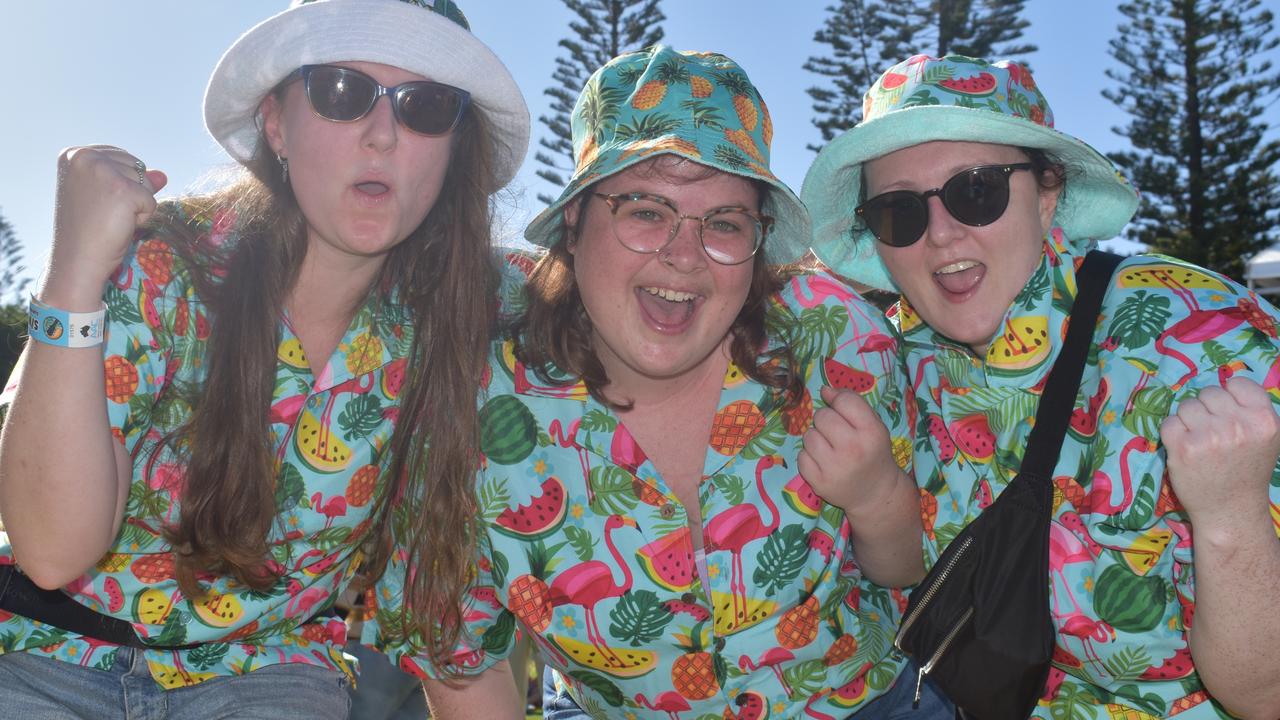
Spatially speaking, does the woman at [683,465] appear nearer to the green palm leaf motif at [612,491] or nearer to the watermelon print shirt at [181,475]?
the green palm leaf motif at [612,491]

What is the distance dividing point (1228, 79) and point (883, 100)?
96.8 feet

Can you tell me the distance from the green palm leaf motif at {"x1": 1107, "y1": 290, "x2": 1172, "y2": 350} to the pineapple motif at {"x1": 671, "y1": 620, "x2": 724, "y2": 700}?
51.3 inches

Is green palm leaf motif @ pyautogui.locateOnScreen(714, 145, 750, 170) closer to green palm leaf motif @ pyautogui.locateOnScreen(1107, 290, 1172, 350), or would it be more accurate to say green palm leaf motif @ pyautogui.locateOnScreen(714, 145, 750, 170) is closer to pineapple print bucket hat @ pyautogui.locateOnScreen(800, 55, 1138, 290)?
pineapple print bucket hat @ pyautogui.locateOnScreen(800, 55, 1138, 290)

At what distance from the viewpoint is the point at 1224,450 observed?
203 cm

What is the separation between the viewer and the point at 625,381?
2.99 meters

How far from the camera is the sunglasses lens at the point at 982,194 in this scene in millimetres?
2650

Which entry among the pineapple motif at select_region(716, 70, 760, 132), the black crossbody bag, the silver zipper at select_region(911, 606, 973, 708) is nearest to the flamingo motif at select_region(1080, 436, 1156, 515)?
the black crossbody bag

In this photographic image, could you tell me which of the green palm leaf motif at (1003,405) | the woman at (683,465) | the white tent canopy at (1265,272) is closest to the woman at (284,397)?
the woman at (683,465)

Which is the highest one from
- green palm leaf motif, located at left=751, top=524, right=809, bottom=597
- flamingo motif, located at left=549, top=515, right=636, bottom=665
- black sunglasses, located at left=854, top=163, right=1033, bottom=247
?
black sunglasses, located at left=854, top=163, right=1033, bottom=247

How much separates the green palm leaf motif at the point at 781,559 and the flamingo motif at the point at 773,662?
164 millimetres

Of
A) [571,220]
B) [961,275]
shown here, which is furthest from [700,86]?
[961,275]

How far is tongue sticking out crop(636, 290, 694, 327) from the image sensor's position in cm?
276

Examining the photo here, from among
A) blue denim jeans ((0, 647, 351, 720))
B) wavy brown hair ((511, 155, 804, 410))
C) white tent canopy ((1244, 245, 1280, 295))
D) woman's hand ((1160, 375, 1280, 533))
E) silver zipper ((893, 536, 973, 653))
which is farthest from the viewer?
white tent canopy ((1244, 245, 1280, 295))

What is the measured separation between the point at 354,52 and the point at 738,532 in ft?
5.38
